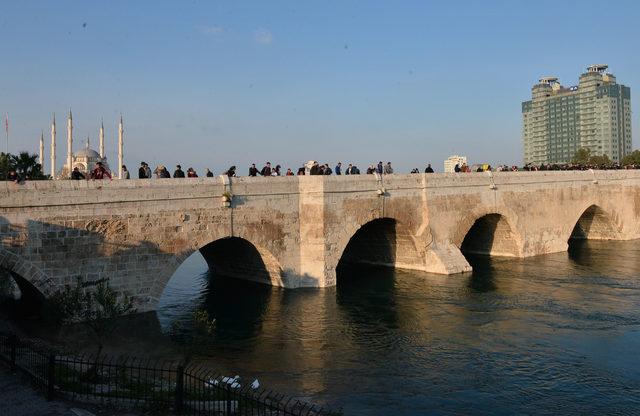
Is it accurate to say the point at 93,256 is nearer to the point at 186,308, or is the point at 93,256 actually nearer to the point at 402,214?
the point at 186,308

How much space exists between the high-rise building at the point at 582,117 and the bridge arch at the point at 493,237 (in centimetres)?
10610

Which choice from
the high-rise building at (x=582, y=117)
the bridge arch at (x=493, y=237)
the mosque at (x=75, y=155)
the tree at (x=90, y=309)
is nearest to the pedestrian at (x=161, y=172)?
the tree at (x=90, y=309)

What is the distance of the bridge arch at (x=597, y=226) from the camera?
141ft

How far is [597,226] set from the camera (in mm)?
44312

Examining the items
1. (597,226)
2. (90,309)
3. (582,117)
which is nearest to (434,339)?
(90,309)

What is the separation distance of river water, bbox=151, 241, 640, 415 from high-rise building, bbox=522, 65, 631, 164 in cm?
11657

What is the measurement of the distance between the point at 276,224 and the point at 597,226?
1199 inches

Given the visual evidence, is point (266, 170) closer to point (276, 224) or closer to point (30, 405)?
point (276, 224)

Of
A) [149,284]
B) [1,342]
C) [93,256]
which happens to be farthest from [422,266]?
[1,342]

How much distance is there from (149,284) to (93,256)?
2291 millimetres

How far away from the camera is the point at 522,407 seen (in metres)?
13.6

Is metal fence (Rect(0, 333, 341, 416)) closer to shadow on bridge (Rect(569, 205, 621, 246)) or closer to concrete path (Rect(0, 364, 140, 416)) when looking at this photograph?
concrete path (Rect(0, 364, 140, 416))

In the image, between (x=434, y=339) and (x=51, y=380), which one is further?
(x=434, y=339)

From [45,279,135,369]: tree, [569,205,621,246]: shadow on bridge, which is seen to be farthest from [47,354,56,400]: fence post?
[569,205,621,246]: shadow on bridge
